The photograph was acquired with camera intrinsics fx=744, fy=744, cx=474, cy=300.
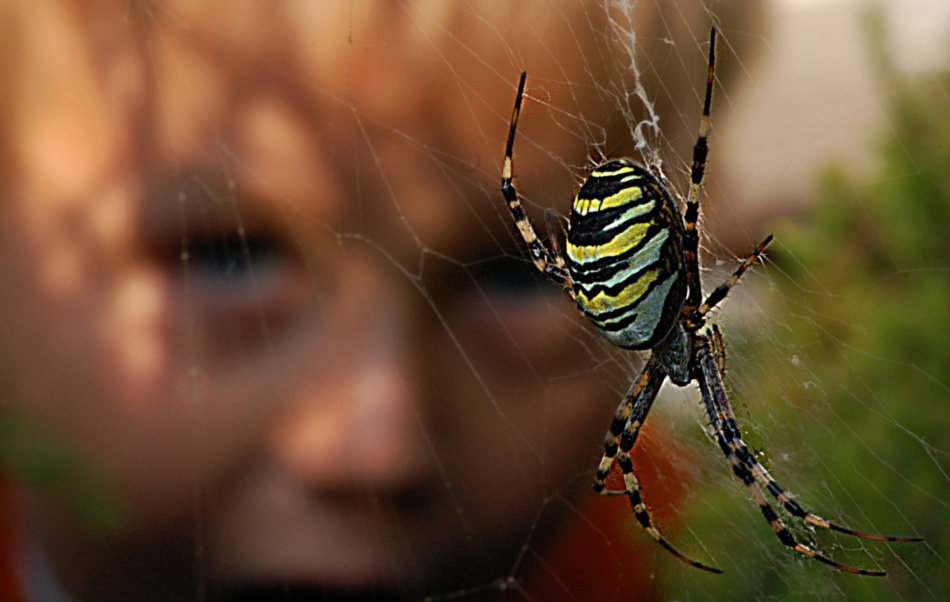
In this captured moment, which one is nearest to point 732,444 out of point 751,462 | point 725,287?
point 751,462

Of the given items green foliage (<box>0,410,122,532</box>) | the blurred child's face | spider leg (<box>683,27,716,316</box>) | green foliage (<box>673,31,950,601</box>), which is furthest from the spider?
green foliage (<box>0,410,122,532</box>)

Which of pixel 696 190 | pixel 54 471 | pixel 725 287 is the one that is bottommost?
pixel 54 471

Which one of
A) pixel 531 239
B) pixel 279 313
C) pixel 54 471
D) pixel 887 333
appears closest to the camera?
pixel 531 239

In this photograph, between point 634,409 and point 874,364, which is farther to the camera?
point 874,364

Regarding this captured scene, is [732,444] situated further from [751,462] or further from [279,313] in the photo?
[279,313]

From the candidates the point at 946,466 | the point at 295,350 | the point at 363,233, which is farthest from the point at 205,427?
the point at 946,466

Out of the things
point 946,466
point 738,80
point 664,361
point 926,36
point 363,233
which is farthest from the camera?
point 363,233

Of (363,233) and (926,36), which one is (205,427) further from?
(926,36)
